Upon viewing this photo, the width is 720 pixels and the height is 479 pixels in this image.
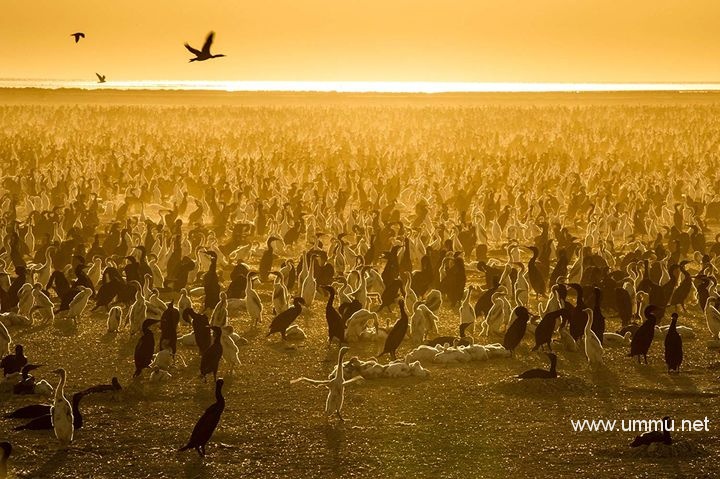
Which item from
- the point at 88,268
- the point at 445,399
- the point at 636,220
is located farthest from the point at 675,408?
the point at 636,220

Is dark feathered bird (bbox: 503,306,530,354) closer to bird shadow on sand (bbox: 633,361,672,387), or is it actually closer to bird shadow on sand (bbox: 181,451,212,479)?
bird shadow on sand (bbox: 633,361,672,387)

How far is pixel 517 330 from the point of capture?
13.1m

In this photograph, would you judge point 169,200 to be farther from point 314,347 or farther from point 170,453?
point 170,453

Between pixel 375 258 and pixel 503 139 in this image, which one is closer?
pixel 375 258

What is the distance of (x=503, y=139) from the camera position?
1938 inches

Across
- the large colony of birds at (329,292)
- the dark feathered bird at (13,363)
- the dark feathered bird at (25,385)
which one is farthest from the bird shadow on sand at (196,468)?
the dark feathered bird at (13,363)

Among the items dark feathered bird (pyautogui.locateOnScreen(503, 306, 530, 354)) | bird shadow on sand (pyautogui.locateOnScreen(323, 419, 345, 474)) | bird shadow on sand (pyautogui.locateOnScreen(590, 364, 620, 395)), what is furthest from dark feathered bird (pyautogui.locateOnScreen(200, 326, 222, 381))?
bird shadow on sand (pyautogui.locateOnScreen(590, 364, 620, 395))

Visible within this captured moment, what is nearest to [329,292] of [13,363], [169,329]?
[169,329]

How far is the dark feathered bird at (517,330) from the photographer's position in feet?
43.1

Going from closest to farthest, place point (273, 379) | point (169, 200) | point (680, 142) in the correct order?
point (273, 379) → point (169, 200) → point (680, 142)

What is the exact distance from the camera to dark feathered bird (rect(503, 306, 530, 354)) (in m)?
13.1

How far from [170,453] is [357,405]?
2327 mm

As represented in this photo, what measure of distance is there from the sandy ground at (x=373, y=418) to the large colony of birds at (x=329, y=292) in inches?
2.3

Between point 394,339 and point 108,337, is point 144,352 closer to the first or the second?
point 108,337
